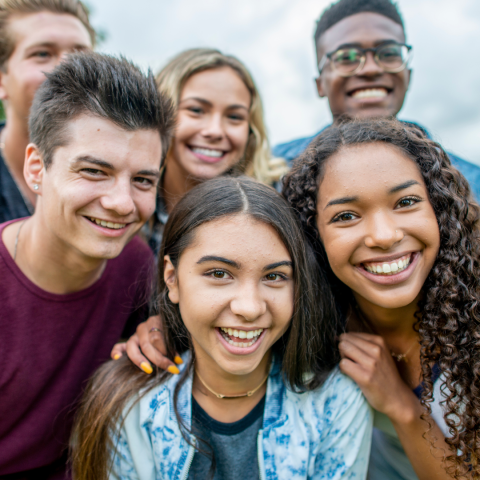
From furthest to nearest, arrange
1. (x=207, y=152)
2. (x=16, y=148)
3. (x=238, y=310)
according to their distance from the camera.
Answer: (x=207, y=152)
(x=16, y=148)
(x=238, y=310)

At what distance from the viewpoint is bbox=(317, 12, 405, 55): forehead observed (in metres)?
3.48

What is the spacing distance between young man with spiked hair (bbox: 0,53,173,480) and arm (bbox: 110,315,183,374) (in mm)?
250

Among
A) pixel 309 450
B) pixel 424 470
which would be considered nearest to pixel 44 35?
pixel 309 450

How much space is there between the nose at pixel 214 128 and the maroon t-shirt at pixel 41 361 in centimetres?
135

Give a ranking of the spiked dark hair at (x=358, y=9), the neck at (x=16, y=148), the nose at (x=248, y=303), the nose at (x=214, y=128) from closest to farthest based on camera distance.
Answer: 1. the nose at (x=248, y=303)
2. the neck at (x=16, y=148)
3. the nose at (x=214, y=128)
4. the spiked dark hair at (x=358, y=9)

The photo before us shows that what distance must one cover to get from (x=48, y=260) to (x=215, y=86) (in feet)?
5.95

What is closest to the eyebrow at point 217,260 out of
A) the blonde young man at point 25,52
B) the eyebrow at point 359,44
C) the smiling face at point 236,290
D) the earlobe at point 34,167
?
the smiling face at point 236,290

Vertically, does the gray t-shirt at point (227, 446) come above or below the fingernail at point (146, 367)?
below

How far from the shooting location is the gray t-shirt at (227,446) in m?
2.15

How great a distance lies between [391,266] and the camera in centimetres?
203

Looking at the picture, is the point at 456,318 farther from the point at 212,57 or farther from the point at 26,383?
the point at 212,57

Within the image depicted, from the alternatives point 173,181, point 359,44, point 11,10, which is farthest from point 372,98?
point 11,10

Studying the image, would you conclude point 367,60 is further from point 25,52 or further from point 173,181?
point 25,52

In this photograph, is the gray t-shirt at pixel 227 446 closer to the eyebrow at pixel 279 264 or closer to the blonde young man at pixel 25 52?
the eyebrow at pixel 279 264
